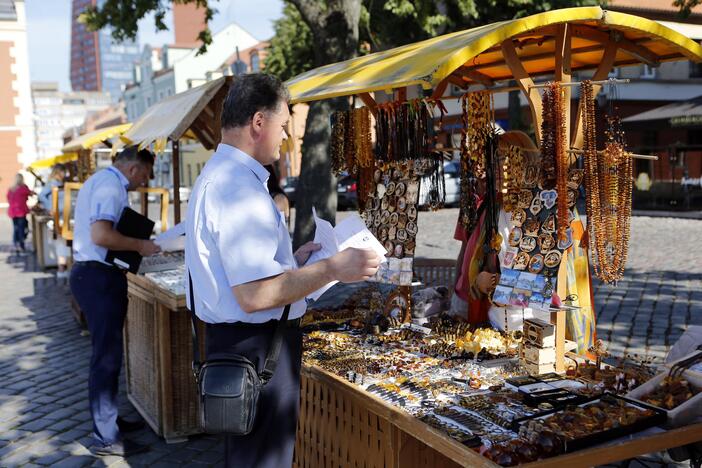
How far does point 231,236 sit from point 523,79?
1909mm

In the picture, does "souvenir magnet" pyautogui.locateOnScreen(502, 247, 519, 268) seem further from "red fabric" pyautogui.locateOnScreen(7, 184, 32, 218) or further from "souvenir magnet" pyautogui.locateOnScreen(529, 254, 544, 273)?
"red fabric" pyautogui.locateOnScreen(7, 184, 32, 218)

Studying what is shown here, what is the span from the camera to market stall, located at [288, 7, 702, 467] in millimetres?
2451

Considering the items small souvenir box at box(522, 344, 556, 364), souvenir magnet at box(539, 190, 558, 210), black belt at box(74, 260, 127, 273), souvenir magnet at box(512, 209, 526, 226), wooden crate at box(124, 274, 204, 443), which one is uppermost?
souvenir magnet at box(539, 190, 558, 210)

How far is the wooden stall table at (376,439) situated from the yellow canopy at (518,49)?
4.56 feet

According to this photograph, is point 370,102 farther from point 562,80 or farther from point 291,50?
point 291,50

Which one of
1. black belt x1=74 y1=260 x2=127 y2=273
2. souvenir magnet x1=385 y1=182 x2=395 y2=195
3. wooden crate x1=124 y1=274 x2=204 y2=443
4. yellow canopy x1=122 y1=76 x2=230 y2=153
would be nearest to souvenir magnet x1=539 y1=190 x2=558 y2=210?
souvenir magnet x1=385 y1=182 x2=395 y2=195

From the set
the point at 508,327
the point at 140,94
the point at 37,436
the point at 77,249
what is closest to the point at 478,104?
the point at 508,327

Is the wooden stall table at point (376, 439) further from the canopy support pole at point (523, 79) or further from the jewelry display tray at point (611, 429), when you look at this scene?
the canopy support pole at point (523, 79)

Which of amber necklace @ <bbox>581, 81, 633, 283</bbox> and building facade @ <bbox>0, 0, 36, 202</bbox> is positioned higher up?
building facade @ <bbox>0, 0, 36, 202</bbox>

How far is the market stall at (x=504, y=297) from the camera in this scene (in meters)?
2.45

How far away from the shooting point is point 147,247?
4.51 metres

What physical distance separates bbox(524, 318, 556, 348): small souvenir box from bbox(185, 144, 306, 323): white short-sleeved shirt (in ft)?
4.22

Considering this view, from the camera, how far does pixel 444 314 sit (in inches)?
167

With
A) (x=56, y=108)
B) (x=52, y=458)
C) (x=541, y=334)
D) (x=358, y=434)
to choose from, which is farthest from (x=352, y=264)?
(x=56, y=108)
